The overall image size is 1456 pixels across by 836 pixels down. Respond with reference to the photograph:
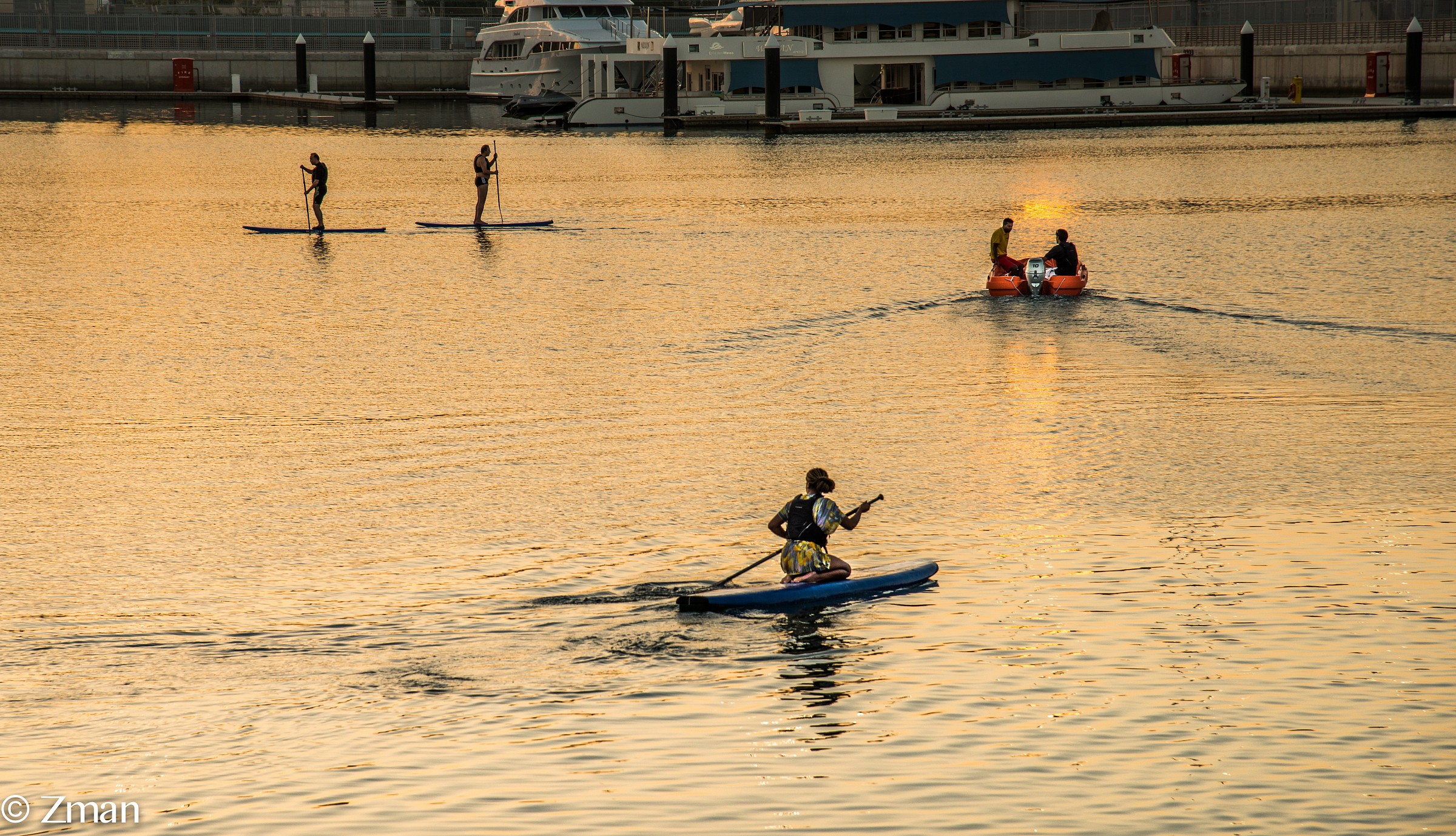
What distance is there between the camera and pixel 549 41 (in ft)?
278

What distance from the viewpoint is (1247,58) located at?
77000 millimetres

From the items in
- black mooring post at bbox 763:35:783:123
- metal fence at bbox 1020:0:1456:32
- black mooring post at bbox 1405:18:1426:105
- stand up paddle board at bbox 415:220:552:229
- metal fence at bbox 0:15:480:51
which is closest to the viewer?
stand up paddle board at bbox 415:220:552:229

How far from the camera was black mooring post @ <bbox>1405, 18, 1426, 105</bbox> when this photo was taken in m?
69.9

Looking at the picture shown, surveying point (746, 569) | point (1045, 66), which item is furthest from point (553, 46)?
point (746, 569)

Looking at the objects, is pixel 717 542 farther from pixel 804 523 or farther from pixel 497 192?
pixel 497 192

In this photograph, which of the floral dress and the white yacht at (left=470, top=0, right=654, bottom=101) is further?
the white yacht at (left=470, top=0, right=654, bottom=101)

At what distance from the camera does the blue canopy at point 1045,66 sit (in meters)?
73.4

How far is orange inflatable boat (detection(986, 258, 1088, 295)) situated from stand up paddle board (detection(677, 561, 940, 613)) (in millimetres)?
15190

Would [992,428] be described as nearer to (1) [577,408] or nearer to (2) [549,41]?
(1) [577,408]

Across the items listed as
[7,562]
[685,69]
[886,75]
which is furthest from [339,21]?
[7,562]

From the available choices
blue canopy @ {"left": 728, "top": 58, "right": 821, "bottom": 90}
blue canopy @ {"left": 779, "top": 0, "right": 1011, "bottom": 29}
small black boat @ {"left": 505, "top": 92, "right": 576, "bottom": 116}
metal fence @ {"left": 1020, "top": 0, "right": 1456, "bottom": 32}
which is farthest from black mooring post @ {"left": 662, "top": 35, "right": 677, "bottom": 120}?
metal fence @ {"left": 1020, "top": 0, "right": 1456, "bottom": 32}

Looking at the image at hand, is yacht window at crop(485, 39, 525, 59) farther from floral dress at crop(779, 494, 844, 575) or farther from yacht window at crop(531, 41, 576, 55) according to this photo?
floral dress at crop(779, 494, 844, 575)

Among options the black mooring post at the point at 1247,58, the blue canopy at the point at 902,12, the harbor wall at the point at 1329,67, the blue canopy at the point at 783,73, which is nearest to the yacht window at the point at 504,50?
the blue canopy at the point at 783,73

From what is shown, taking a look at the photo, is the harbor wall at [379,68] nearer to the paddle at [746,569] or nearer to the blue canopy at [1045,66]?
the blue canopy at [1045,66]
